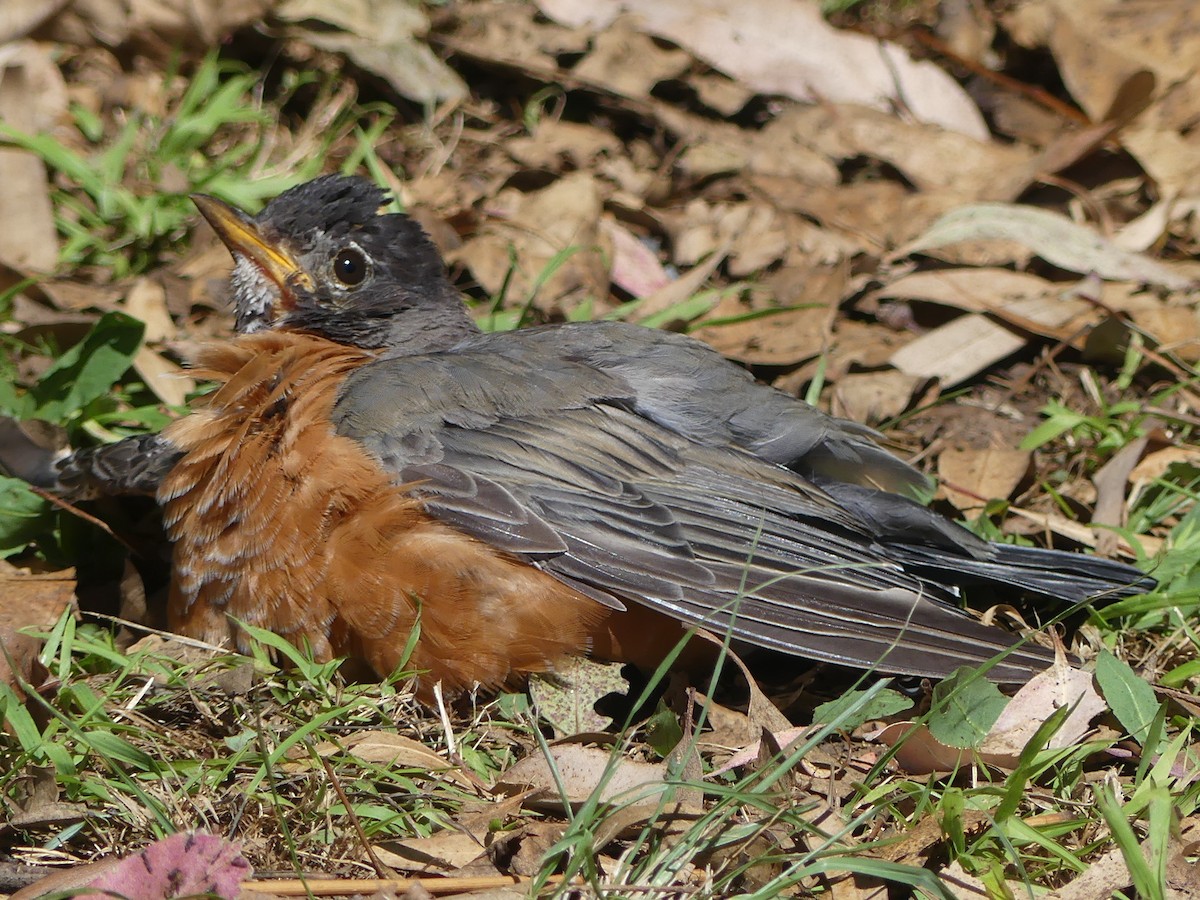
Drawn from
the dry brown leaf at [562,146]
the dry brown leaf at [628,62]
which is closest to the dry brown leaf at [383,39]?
the dry brown leaf at [562,146]

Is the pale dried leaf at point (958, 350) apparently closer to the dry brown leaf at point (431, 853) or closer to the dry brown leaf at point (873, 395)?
the dry brown leaf at point (873, 395)

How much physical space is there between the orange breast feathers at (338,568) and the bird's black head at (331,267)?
2.31 feet

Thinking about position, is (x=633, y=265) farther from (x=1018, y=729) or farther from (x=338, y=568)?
(x=1018, y=729)

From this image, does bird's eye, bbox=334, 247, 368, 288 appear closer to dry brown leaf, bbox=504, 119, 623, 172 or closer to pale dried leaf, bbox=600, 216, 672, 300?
pale dried leaf, bbox=600, 216, 672, 300

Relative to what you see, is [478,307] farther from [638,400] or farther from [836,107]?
[836,107]

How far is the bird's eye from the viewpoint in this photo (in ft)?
15.3

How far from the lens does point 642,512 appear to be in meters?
3.81

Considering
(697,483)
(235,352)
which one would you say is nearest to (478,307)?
(235,352)

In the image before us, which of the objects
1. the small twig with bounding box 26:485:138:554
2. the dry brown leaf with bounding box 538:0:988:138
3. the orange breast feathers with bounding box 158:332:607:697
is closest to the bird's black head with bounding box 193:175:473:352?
the orange breast feathers with bounding box 158:332:607:697

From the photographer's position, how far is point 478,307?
5.82m

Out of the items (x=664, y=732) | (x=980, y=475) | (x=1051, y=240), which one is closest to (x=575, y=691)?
(x=664, y=732)

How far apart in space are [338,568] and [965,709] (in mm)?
1763

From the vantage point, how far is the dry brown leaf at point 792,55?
7.16 metres

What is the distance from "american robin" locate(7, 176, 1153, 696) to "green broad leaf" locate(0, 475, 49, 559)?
0.20 meters
